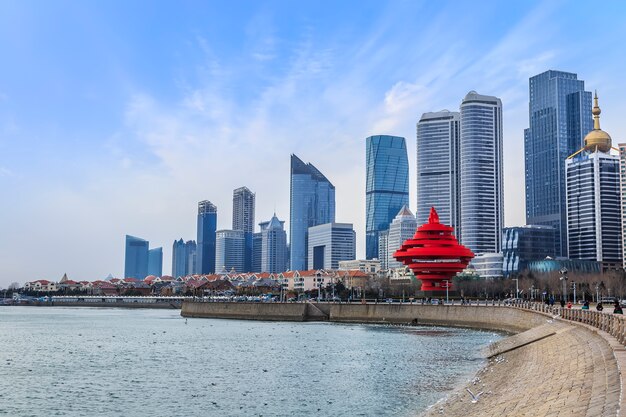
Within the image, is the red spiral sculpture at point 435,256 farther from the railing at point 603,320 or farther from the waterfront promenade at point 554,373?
the railing at point 603,320

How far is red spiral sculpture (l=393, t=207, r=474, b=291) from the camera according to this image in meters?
126

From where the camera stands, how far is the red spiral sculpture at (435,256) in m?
126

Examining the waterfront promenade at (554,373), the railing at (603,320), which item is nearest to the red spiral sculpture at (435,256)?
the waterfront promenade at (554,373)

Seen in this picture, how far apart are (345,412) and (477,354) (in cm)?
2563

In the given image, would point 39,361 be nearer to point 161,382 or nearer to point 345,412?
point 161,382

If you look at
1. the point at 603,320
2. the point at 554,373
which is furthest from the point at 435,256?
the point at 554,373

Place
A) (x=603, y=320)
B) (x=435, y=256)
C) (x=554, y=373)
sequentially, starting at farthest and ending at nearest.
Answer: (x=435, y=256)
(x=603, y=320)
(x=554, y=373)

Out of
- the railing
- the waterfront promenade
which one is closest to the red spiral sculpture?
the waterfront promenade

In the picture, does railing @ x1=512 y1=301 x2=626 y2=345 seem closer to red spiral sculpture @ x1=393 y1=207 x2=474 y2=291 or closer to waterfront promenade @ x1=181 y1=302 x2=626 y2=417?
waterfront promenade @ x1=181 y1=302 x2=626 y2=417

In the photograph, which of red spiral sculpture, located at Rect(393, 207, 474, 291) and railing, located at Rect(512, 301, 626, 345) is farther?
red spiral sculpture, located at Rect(393, 207, 474, 291)

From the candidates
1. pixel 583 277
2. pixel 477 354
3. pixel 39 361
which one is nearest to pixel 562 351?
pixel 477 354

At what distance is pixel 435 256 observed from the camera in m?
125

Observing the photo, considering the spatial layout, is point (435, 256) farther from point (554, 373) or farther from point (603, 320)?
point (554, 373)

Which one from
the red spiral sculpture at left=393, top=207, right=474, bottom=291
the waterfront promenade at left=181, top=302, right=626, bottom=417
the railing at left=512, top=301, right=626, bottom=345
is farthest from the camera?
the red spiral sculpture at left=393, top=207, right=474, bottom=291
